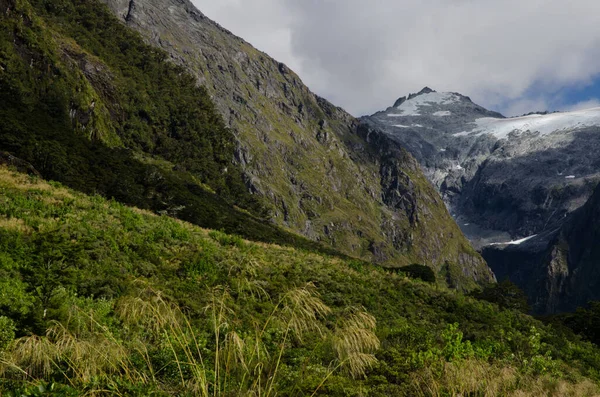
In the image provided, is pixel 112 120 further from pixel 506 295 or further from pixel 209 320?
pixel 209 320

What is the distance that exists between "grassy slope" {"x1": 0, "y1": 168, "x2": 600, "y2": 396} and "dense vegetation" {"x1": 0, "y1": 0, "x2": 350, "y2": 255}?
2672 cm

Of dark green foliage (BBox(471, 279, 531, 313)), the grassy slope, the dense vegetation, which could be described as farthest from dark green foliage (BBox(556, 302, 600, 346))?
the dense vegetation

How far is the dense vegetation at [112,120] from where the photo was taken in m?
55.8

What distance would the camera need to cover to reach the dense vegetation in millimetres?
55781

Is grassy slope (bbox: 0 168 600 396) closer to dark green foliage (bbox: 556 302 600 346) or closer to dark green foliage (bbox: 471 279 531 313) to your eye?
dark green foliage (bbox: 556 302 600 346)

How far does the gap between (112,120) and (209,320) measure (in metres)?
96.9

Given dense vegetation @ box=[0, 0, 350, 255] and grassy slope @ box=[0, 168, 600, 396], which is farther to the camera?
dense vegetation @ box=[0, 0, 350, 255]

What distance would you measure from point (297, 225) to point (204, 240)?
167 metres

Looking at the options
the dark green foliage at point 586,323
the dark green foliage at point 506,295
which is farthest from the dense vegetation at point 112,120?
the dark green foliage at point 586,323

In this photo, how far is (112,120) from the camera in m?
99.5

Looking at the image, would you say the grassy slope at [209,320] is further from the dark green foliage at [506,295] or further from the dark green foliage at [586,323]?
the dark green foliage at [506,295]

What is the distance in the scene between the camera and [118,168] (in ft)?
207

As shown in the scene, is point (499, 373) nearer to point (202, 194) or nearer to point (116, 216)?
point (116, 216)

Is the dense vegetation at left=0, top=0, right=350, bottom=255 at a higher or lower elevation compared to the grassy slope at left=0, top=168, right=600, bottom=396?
higher
